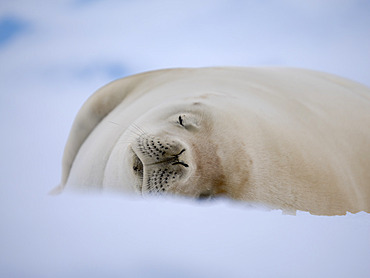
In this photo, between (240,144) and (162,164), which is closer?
(162,164)

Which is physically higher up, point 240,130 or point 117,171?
point 240,130

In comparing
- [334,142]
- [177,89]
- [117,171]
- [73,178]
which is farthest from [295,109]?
[73,178]

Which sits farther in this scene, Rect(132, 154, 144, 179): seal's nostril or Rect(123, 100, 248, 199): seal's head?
Rect(132, 154, 144, 179): seal's nostril

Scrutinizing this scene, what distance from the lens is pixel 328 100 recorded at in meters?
2.79

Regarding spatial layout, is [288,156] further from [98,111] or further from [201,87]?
[98,111]

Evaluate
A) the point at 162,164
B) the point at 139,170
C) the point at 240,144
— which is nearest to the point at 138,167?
the point at 139,170

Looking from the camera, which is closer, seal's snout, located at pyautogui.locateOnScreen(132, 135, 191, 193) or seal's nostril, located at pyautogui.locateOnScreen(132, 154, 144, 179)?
seal's snout, located at pyautogui.locateOnScreen(132, 135, 191, 193)

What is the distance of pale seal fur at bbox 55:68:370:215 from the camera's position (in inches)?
74.0

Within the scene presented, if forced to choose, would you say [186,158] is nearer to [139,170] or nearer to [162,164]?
[162,164]

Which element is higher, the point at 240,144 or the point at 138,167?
the point at 240,144

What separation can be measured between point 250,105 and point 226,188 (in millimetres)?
592

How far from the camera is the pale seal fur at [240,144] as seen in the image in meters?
1.88

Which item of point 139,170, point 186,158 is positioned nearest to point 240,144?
point 186,158

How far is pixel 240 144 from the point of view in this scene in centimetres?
202
